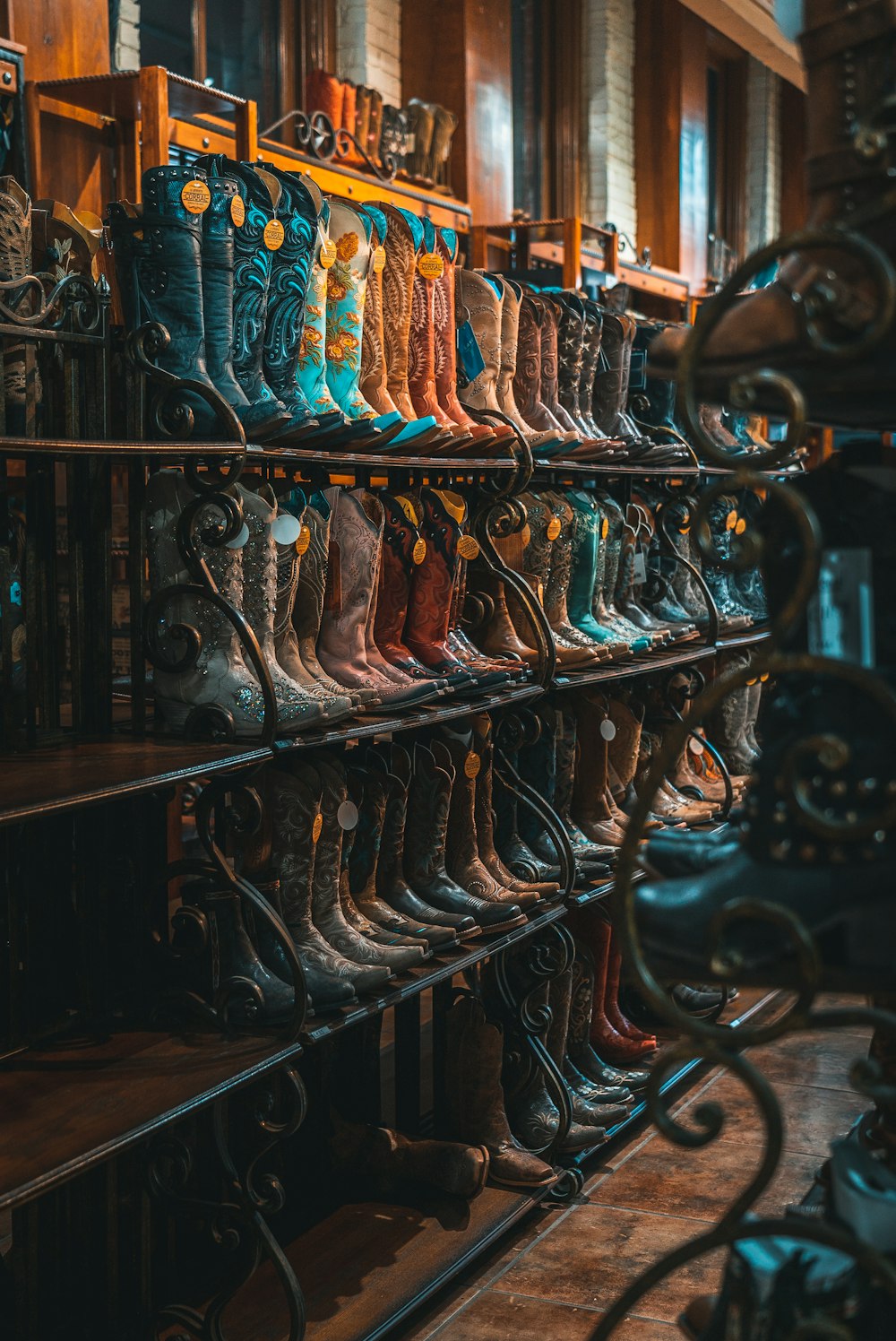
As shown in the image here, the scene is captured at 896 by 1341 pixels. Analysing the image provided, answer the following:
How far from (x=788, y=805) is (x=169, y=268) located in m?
1.79

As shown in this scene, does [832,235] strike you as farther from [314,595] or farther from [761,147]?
[761,147]

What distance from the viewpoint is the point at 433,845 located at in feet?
11.1

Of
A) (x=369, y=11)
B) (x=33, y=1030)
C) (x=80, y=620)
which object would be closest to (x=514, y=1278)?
(x=33, y=1030)

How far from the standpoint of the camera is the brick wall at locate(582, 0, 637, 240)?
8.42 m

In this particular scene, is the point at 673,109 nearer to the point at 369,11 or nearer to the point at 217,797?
the point at 369,11

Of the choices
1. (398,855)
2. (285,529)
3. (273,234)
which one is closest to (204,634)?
(285,529)

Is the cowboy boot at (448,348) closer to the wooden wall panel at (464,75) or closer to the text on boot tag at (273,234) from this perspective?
the text on boot tag at (273,234)

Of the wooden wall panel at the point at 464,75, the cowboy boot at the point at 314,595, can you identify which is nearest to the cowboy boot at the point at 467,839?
the cowboy boot at the point at 314,595

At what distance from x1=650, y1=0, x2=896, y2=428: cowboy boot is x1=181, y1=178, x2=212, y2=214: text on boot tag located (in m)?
1.55

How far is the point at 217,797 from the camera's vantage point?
2.62 metres

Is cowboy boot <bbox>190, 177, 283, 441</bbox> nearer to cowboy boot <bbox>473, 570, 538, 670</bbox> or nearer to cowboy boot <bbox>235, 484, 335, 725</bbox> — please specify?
cowboy boot <bbox>235, 484, 335, 725</bbox>

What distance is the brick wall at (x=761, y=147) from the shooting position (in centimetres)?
1056

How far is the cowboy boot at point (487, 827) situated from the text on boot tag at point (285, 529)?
874 mm

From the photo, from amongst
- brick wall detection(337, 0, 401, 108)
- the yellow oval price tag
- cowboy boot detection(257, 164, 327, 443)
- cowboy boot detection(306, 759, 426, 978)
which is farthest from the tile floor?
brick wall detection(337, 0, 401, 108)
